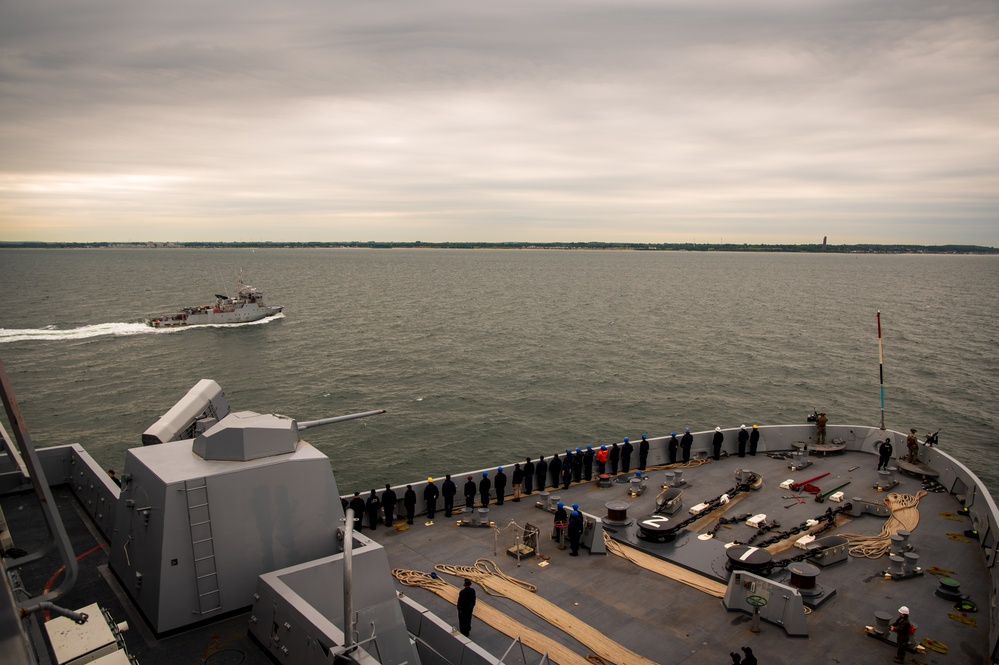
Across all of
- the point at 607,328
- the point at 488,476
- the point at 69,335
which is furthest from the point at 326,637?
the point at 69,335

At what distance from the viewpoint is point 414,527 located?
536 inches

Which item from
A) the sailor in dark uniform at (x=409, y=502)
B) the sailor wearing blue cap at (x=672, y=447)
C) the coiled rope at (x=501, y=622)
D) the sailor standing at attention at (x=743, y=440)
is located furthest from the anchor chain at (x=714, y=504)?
the sailor in dark uniform at (x=409, y=502)

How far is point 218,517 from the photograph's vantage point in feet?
27.5

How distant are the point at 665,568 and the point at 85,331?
64157mm

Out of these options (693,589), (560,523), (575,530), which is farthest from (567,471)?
(693,589)

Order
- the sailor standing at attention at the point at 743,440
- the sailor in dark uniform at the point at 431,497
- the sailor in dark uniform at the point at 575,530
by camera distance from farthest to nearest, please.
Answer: the sailor standing at attention at the point at 743,440
the sailor in dark uniform at the point at 431,497
the sailor in dark uniform at the point at 575,530

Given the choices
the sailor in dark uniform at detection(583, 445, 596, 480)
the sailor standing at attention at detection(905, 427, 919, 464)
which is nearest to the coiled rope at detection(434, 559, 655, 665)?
the sailor in dark uniform at detection(583, 445, 596, 480)

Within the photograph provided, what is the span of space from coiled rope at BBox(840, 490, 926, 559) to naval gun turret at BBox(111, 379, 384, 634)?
32.8 ft

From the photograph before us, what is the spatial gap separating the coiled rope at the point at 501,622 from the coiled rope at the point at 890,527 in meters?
6.57

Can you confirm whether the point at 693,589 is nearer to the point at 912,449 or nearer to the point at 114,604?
the point at 114,604

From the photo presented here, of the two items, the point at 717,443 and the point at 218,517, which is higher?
the point at 218,517

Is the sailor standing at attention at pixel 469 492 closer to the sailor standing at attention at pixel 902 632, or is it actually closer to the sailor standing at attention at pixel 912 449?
the sailor standing at attention at pixel 902 632

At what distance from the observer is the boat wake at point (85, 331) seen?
5662 cm

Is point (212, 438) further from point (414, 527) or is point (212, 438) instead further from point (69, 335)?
point (69, 335)
